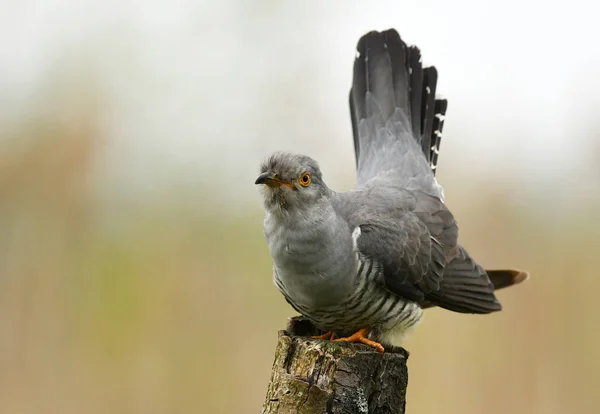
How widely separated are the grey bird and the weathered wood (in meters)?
0.31

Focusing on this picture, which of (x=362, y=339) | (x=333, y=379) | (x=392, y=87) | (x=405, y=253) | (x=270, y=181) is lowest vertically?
(x=333, y=379)

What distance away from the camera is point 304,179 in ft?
10.5

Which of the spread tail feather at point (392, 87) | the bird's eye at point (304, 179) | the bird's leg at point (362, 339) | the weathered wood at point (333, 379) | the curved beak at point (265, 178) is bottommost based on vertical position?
the weathered wood at point (333, 379)

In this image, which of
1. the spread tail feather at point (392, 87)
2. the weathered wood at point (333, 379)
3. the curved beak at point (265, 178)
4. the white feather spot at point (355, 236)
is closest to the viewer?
the weathered wood at point (333, 379)

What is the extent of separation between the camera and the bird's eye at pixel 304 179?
10.4 feet

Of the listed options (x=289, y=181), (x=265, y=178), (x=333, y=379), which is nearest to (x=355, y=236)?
(x=289, y=181)

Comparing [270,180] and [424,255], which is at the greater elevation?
[270,180]

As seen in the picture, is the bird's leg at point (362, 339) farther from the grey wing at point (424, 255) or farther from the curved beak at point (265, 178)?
the curved beak at point (265, 178)

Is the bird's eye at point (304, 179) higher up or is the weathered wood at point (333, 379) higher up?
the bird's eye at point (304, 179)

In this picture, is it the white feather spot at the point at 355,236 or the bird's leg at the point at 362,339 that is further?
the white feather spot at the point at 355,236

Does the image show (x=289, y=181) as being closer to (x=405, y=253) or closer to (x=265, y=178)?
(x=265, y=178)

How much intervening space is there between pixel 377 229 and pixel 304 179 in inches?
18.2

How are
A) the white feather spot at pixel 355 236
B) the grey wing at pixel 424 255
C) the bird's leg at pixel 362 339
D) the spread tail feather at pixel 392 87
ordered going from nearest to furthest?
the bird's leg at pixel 362 339 → the white feather spot at pixel 355 236 → the grey wing at pixel 424 255 → the spread tail feather at pixel 392 87

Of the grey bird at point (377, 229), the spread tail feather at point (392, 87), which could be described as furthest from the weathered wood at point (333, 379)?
the spread tail feather at point (392, 87)
